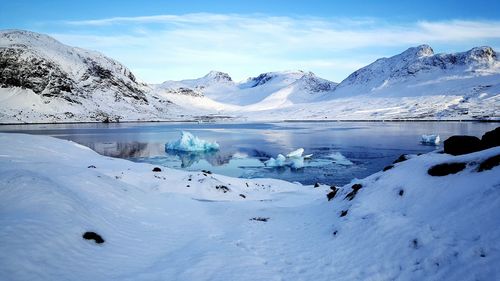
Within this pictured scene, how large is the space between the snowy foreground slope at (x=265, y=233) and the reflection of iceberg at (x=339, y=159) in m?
29.1

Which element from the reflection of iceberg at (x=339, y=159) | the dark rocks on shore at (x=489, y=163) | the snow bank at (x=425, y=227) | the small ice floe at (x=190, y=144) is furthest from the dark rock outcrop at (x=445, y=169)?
the small ice floe at (x=190, y=144)

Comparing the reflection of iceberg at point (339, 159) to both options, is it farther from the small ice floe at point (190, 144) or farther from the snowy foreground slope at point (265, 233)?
the snowy foreground slope at point (265, 233)

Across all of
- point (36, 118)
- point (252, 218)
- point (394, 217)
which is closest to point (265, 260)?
point (394, 217)

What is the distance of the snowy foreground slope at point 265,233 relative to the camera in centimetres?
772

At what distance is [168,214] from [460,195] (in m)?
10.3

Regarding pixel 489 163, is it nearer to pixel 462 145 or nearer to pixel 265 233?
pixel 462 145

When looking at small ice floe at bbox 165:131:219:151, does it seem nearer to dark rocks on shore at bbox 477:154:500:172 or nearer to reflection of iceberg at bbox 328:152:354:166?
reflection of iceberg at bbox 328:152:354:166

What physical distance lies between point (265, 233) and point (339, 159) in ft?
117

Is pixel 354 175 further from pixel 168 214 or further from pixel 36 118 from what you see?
pixel 36 118

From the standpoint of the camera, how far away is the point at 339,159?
4675 cm

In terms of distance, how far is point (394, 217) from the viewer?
1023 centimetres

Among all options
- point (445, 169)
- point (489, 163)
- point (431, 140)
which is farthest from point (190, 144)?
point (489, 163)

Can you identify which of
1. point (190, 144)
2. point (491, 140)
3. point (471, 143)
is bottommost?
point (190, 144)

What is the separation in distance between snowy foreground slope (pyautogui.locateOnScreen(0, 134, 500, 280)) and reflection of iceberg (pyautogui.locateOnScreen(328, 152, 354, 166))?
29.1 meters
